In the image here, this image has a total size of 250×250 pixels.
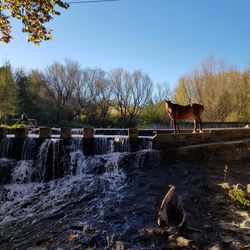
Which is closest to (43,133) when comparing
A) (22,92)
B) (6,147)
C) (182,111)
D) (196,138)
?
(6,147)

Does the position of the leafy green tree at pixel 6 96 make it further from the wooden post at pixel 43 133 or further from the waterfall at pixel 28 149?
the waterfall at pixel 28 149

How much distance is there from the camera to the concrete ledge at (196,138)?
498 inches

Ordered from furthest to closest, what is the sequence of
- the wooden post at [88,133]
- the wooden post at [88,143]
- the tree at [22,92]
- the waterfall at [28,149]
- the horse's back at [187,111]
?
the tree at [22,92] < the wooden post at [88,133] < the wooden post at [88,143] < the horse's back at [187,111] < the waterfall at [28,149]

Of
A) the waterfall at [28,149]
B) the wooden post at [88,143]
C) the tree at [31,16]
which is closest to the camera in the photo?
the tree at [31,16]

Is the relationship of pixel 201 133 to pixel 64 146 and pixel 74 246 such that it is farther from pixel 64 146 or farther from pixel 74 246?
pixel 74 246

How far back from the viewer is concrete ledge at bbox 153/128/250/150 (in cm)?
1266

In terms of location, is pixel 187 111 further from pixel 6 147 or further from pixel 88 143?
pixel 6 147

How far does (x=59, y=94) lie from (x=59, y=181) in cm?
2935

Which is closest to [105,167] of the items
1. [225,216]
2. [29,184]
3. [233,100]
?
[29,184]

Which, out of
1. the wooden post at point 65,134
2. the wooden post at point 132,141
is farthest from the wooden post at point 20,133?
the wooden post at point 132,141

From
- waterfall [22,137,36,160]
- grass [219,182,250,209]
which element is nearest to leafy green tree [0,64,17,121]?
waterfall [22,137,36,160]

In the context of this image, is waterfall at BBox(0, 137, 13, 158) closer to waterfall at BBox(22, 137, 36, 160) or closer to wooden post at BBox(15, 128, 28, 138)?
wooden post at BBox(15, 128, 28, 138)

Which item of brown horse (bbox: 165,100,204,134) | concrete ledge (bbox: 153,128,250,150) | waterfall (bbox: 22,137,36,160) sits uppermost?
brown horse (bbox: 165,100,204,134)

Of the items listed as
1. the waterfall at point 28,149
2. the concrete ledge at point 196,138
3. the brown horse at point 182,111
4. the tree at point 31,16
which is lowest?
the waterfall at point 28,149
